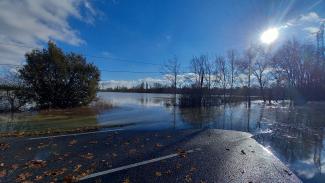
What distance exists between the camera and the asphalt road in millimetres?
4508

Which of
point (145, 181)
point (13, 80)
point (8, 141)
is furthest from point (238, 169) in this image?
point (13, 80)

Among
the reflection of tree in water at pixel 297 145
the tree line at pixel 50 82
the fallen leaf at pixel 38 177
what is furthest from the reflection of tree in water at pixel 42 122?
the reflection of tree in water at pixel 297 145

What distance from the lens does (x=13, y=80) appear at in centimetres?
2017

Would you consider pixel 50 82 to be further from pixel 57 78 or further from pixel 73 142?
pixel 73 142

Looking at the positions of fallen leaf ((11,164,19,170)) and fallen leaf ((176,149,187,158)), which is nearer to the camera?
fallen leaf ((11,164,19,170))

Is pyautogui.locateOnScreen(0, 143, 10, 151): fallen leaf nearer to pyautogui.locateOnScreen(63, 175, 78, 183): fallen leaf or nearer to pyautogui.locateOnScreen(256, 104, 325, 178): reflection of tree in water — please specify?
pyautogui.locateOnScreen(63, 175, 78, 183): fallen leaf

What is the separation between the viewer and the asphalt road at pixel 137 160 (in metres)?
4.51

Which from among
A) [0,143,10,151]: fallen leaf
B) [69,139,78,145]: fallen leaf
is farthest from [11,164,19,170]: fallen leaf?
[69,139,78,145]: fallen leaf

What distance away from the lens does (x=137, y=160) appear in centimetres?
546

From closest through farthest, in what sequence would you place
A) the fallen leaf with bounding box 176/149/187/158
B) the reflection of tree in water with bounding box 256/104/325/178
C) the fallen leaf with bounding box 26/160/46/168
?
the fallen leaf with bounding box 26/160/46/168, the fallen leaf with bounding box 176/149/187/158, the reflection of tree in water with bounding box 256/104/325/178

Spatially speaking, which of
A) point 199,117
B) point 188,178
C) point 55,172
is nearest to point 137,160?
point 188,178

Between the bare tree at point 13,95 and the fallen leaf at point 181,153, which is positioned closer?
the fallen leaf at point 181,153

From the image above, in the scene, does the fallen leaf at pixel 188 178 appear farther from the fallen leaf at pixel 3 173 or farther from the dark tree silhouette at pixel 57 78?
the dark tree silhouette at pixel 57 78

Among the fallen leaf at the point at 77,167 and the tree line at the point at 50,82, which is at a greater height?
the tree line at the point at 50,82
